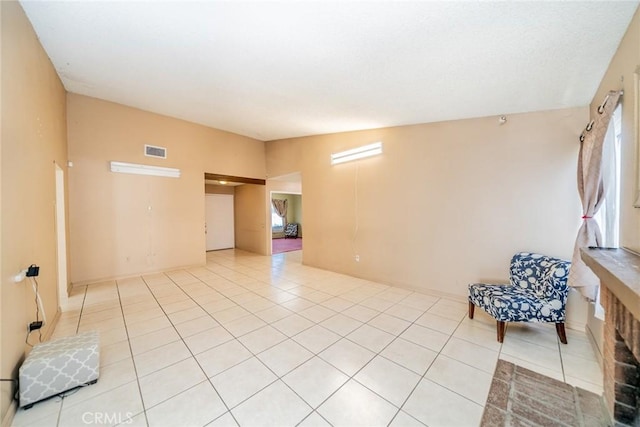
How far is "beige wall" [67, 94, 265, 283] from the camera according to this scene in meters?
3.96

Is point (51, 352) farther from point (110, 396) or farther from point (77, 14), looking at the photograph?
point (77, 14)

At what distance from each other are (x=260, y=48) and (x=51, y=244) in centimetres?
327

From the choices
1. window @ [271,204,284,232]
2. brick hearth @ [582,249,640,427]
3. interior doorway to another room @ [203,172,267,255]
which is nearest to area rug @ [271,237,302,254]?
interior doorway to another room @ [203,172,267,255]

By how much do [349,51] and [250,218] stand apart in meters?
5.98

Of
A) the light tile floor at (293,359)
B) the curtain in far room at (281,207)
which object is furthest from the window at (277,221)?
the light tile floor at (293,359)

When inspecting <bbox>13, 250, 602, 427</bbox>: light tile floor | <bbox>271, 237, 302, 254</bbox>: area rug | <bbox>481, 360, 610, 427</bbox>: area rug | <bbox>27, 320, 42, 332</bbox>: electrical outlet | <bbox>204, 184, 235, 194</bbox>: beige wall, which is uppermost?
<bbox>204, 184, 235, 194</bbox>: beige wall

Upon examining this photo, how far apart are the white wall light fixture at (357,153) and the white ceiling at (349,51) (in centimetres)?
78

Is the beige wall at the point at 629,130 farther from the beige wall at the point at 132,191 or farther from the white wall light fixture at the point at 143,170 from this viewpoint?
the white wall light fixture at the point at 143,170

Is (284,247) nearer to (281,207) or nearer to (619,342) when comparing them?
(281,207)

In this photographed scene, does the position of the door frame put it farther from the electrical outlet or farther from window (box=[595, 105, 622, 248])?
window (box=[595, 105, 622, 248])

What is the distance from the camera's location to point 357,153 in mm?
4484

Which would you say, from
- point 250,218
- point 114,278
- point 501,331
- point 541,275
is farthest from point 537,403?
point 250,218

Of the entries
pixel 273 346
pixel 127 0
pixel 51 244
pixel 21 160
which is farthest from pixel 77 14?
pixel 273 346

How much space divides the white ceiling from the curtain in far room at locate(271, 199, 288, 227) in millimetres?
8421
